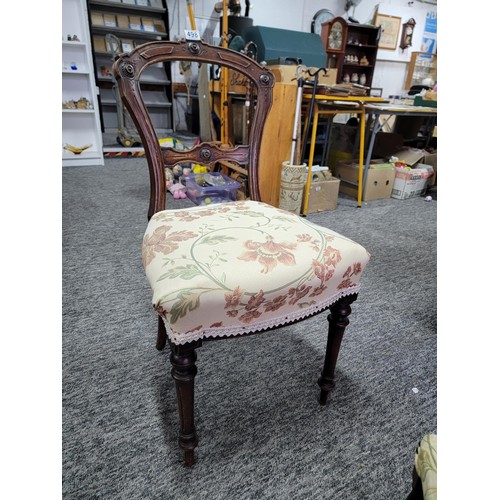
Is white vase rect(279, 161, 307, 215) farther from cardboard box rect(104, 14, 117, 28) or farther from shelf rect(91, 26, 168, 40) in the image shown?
cardboard box rect(104, 14, 117, 28)

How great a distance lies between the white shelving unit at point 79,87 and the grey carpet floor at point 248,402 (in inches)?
87.0

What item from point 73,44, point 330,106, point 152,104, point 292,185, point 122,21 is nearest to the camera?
point 292,185

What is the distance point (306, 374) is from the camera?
104cm

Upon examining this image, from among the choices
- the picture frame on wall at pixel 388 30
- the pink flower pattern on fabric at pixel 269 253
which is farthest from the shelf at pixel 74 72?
the picture frame on wall at pixel 388 30

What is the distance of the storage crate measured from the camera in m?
2.32

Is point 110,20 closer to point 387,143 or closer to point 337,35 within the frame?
point 337,35

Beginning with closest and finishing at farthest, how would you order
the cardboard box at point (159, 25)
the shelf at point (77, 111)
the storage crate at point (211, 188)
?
the storage crate at point (211, 188)
the shelf at point (77, 111)
the cardboard box at point (159, 25)

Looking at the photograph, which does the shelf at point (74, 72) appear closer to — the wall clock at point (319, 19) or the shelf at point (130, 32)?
the shelf at point (130, 32)

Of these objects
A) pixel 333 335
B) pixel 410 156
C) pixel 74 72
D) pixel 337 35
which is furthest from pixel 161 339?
pixel 337 35

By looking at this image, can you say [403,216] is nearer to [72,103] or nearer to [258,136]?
[258,136]

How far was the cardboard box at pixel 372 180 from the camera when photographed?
2.69 m

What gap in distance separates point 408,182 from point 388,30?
16.1 feet

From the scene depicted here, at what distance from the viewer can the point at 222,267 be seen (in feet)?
2.00
